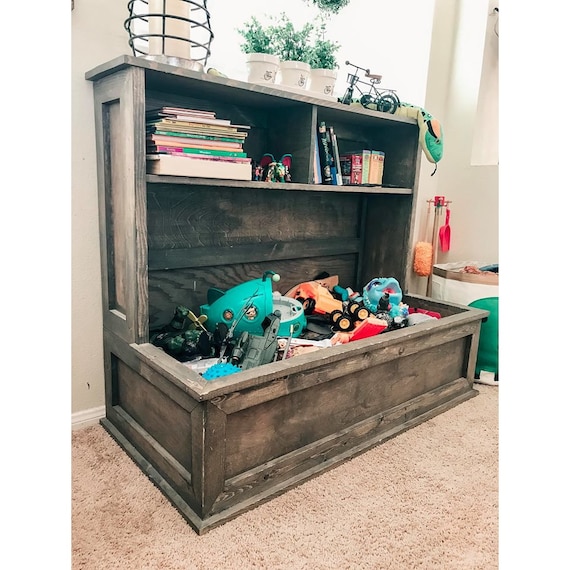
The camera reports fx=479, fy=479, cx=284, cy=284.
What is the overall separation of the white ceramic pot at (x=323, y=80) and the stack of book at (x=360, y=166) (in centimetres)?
30

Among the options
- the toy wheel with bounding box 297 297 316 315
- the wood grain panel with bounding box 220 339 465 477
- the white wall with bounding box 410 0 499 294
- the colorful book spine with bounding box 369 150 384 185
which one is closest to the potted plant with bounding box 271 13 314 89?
the colorful book spine with bounding box 369 150 384 185

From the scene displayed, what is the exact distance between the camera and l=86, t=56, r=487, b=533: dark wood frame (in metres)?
1.36

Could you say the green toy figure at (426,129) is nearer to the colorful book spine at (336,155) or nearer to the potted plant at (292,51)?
the colorful book spine at (336,155)

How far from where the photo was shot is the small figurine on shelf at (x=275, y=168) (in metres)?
1.83

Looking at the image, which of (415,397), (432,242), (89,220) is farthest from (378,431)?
(432,242)

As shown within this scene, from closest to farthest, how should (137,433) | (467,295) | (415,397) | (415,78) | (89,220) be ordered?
(137,433), (89,220), (415,397), (467,295), (415,78)

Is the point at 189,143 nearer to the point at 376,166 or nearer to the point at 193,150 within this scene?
the point at 193,150

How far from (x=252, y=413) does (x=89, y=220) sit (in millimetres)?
910

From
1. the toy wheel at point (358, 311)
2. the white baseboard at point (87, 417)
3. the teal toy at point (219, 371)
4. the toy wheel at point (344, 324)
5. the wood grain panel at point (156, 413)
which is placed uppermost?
the toy wheel at point (358, 311)

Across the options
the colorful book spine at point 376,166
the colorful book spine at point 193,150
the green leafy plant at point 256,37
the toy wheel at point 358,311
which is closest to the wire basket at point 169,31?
the colorful book spine at point 193,150

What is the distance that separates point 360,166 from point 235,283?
788 mm

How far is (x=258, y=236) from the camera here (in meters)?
2.11

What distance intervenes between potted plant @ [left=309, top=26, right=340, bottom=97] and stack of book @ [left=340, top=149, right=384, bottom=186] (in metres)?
0.30
